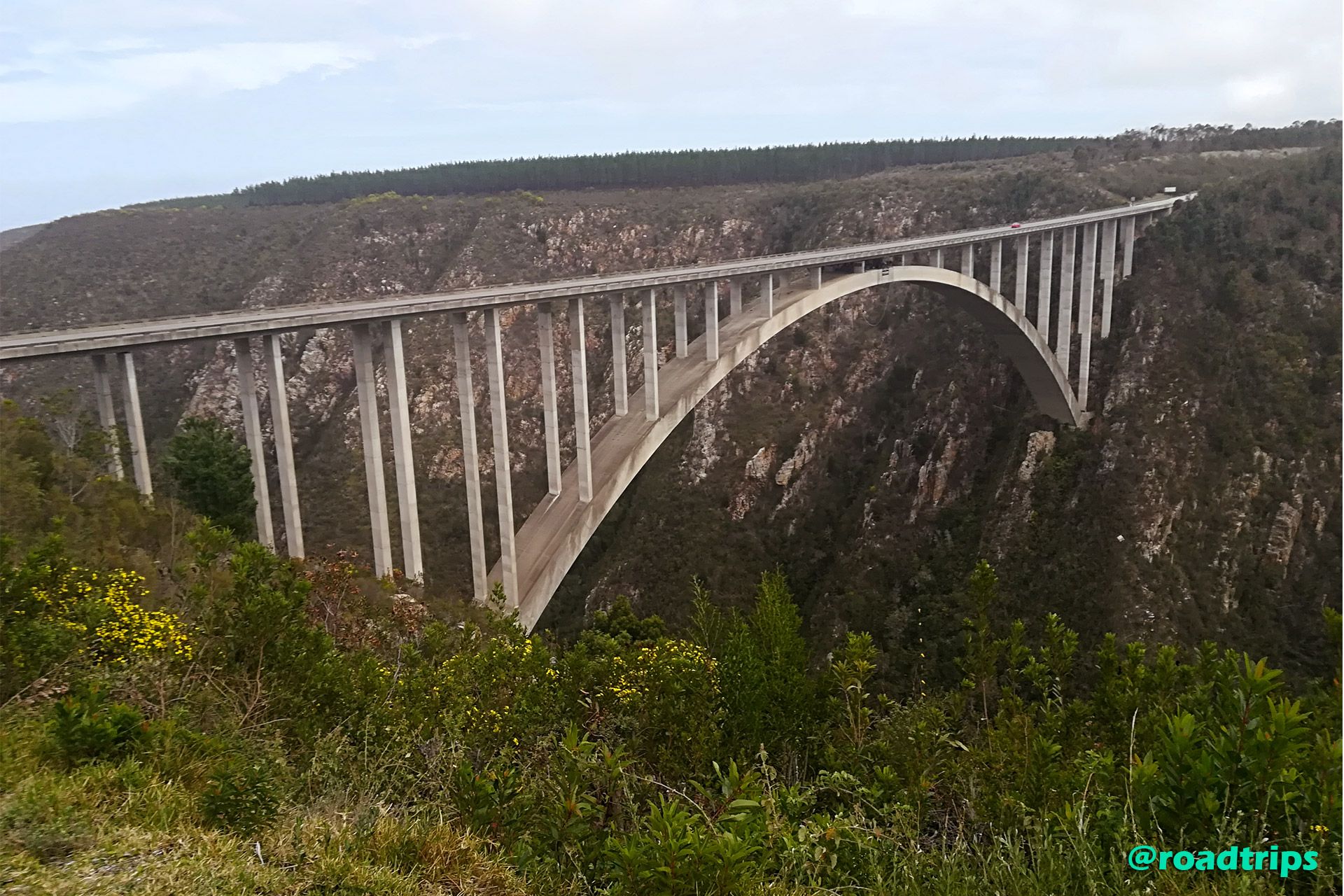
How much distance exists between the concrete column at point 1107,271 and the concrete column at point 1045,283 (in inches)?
232

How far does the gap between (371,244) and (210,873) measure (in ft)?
204

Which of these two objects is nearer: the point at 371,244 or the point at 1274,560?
the point at 1274,560

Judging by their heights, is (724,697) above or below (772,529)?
above

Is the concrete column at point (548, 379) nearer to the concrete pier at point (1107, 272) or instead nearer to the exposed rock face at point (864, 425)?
the exposed rock face at point (864, 425)

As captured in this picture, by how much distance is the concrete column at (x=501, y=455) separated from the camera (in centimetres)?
1875

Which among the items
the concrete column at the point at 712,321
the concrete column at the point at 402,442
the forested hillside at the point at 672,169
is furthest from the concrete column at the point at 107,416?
the forested hillside at the point at 672,169

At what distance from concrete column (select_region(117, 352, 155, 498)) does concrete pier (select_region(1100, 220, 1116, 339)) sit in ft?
132

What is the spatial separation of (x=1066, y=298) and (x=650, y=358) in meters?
23.8

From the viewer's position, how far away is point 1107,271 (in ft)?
133

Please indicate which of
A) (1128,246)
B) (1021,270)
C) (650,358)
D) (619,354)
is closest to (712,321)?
(650,358)

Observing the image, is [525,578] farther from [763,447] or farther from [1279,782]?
[763,447]

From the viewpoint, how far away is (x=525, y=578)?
20.5m

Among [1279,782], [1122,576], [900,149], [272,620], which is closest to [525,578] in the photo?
[272,620]

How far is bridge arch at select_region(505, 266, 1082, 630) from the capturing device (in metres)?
20.7
